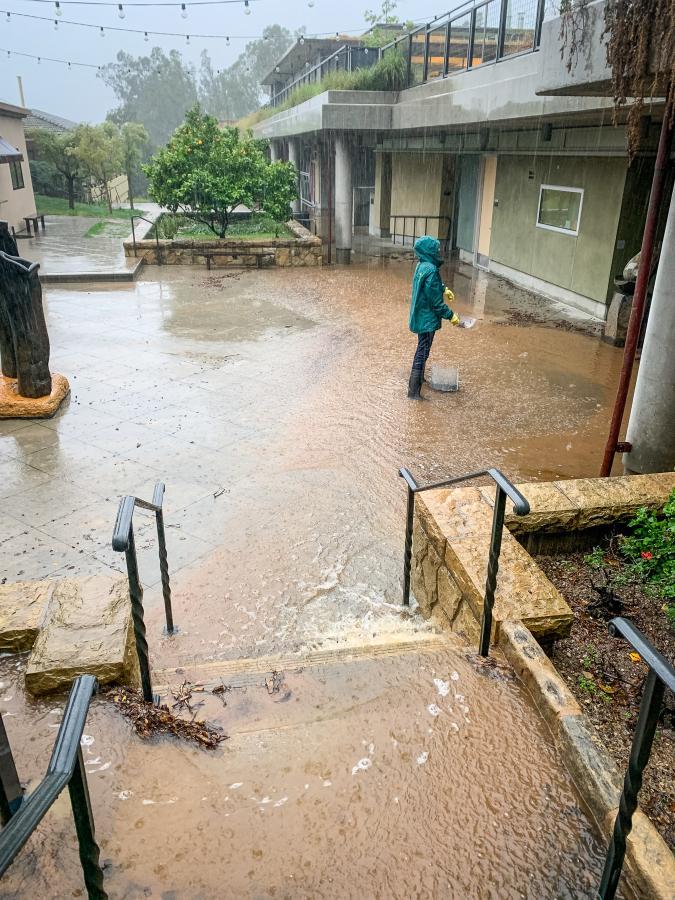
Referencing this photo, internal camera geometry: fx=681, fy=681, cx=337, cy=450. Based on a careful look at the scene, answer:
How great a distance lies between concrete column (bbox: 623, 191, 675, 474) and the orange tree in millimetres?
13644

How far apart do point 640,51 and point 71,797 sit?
469 cm

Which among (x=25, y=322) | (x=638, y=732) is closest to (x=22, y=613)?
(x=638, y=732)

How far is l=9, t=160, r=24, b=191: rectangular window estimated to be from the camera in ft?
74.4

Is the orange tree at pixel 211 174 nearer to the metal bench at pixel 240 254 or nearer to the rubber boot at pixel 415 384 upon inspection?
the metal bench at pixel 240 254

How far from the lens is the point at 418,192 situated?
19.8 meters

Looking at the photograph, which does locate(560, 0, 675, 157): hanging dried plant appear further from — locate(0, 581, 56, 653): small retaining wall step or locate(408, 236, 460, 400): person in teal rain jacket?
locate(0, 581, 56, 653): small retaining wall step

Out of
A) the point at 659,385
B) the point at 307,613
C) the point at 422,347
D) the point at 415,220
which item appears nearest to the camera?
the point at 307,613

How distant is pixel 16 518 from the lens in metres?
5.40

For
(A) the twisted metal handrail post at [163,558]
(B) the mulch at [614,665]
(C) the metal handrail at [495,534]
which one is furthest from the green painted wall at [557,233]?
(A) the twisted metal handrail post at [163,558]

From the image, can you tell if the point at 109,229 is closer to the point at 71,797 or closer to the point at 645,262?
the point at 645,262

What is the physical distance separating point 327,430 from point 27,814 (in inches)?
234

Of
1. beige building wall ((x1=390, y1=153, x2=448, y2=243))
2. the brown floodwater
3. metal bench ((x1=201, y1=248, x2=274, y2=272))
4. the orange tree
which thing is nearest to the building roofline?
the orange tree

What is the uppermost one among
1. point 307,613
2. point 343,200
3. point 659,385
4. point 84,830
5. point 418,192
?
point 418,192

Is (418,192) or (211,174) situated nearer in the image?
(211,174)
